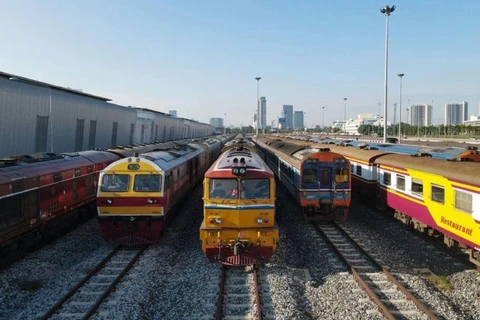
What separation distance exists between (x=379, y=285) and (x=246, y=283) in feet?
11.9

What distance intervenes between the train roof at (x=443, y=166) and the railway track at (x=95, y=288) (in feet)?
34.7

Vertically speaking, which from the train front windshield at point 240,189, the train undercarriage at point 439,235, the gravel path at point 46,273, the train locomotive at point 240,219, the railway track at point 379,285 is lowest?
the gravel path at point 46,273

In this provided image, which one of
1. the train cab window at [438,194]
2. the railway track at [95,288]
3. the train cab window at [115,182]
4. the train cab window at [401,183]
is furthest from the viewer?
the train cab window at [401,183]

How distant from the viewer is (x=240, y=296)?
1007 centimetres

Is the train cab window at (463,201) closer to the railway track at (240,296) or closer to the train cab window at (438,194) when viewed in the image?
the train cab window at (438,194)

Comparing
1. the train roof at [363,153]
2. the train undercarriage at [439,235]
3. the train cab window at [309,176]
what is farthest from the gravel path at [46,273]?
the train roof at [363,153]

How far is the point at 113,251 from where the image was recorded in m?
13.5

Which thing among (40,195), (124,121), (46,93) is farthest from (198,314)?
(124,121)

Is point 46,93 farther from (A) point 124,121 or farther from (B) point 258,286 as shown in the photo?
(B) point 258,286

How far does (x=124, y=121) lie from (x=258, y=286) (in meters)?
38.6

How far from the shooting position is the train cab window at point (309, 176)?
17.6 metres

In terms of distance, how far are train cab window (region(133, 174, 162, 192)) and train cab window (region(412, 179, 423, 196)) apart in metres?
9.95

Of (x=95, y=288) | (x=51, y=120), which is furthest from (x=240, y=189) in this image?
(x=51, y=120)

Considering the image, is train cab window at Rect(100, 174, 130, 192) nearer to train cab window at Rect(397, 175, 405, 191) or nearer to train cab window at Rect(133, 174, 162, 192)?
train cab window at Rect(133, 174, 162, 192)
